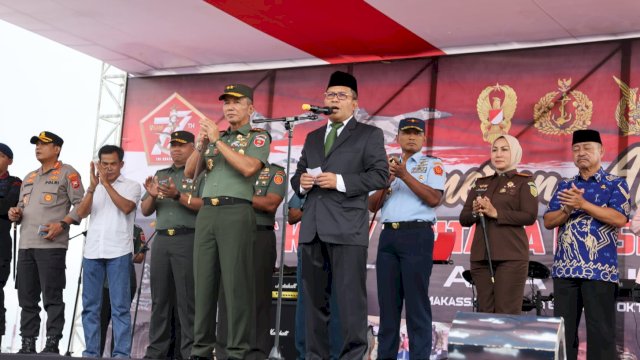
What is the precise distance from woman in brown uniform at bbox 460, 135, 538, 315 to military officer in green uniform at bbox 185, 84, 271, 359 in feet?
4.50

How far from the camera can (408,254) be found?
508 cm

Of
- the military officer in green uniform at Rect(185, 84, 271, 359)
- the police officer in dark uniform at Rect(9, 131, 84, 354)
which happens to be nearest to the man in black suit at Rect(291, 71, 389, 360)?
the military officer in green uniform at Rect(185, 84, 271, 359)

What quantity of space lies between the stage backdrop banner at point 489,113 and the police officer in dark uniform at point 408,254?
102 inches

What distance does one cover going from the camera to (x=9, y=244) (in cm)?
688

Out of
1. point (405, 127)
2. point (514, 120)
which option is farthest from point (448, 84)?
point (405, 127)

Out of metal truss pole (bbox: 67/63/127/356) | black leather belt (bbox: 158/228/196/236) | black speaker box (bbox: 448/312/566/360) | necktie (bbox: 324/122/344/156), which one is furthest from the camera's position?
metal truss pole (bbox: 67/63/127/356)

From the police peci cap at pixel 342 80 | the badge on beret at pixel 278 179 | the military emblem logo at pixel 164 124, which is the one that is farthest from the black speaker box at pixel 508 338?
the military emblem logo at pixel 164 124

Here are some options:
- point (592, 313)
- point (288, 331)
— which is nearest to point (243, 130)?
point (592, 313)

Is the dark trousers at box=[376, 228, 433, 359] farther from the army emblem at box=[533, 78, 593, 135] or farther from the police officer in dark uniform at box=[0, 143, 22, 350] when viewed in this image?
the police officer in dark uniform at box=[0, 143, 22, 350]

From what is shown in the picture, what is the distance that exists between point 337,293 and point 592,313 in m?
1.63

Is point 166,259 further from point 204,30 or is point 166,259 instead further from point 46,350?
point 204,30

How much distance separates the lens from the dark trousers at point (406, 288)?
4.98 metres

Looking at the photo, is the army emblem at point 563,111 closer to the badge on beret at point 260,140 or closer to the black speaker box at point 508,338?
the badge on beret at point 260,140

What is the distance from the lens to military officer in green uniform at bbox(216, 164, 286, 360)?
516cm
